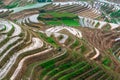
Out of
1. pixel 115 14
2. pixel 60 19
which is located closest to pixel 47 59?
pixel 60 19

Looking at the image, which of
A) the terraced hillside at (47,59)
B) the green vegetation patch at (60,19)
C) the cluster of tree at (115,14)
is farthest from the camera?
the cluster of tree at (115,14)

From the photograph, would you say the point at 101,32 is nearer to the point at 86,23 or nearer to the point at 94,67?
the point at 86,23

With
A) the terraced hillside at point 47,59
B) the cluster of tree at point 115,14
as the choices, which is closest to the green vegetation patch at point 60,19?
the cluster of tree at point 115,14

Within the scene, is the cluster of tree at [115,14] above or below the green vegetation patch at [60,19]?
below

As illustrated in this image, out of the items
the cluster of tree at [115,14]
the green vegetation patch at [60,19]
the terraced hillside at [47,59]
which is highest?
the terraced hillside at [47,59]

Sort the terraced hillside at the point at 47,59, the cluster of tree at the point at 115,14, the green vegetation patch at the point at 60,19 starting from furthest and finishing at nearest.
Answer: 1. the cluster of tree at the point at 115,14
2. the green vegetation patch at the point at 60,19
3. the terraced hillside at the point at 47,59

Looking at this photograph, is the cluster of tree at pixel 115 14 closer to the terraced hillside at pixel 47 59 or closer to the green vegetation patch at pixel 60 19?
the green vegetation patch at pixel 60 19

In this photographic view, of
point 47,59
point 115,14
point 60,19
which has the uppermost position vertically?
point 47,59

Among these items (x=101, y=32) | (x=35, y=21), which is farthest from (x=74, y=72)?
(x=35, y=21)

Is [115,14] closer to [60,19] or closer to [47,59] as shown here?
[60,19]

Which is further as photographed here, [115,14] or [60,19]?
[115,14]

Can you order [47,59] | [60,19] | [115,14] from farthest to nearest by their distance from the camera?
[115,14]
[60,19]
[47,59]
